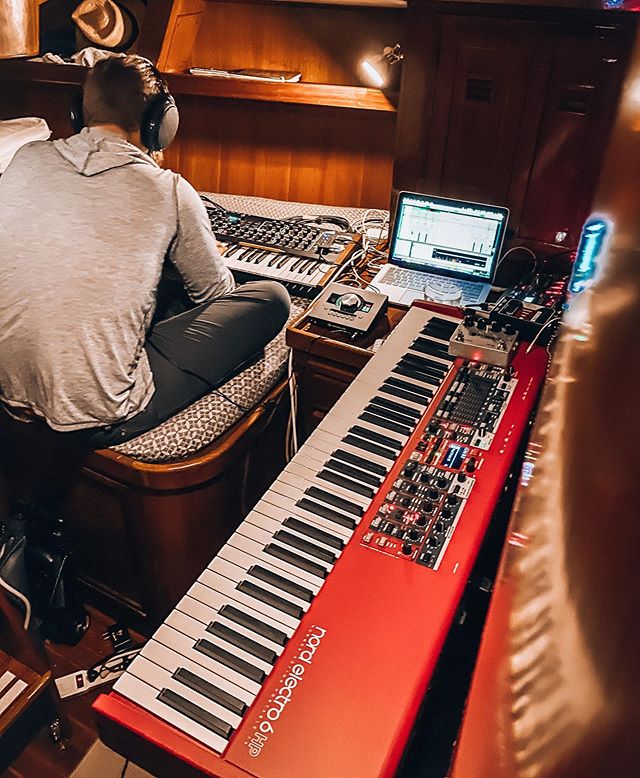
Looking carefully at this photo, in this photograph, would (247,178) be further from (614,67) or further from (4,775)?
(4,775)

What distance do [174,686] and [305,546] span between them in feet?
1.19

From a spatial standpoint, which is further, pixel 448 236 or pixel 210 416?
pixel 448 236

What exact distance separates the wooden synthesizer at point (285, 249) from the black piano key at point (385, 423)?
2.28 ft

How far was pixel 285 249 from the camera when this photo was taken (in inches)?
95.9

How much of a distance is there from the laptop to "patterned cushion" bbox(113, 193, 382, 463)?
1.23 feet

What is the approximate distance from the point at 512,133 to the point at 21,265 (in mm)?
1481

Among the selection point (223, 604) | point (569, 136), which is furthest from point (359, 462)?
point (569, 136)

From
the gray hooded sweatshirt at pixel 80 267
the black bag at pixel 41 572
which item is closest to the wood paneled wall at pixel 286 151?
the gray hooded sweatshirt at pixel 80 267

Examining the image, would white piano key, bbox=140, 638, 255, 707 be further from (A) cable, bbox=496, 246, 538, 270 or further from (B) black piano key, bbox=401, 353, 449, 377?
(A) cable, bbox=496, 246, 538, 270

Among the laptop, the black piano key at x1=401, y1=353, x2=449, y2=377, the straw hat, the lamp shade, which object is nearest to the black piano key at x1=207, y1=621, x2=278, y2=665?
the black piano key at x1=401, y1=353, x2=449, y2=377

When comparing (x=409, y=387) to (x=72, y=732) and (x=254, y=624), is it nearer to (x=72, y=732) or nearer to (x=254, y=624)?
(x=254, y=624)

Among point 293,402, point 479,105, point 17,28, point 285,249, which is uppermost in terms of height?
point 17,28

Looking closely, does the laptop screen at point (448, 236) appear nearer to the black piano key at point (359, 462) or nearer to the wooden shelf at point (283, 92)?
the wooden shelf at point (283, 92)

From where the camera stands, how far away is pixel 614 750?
0.28m
